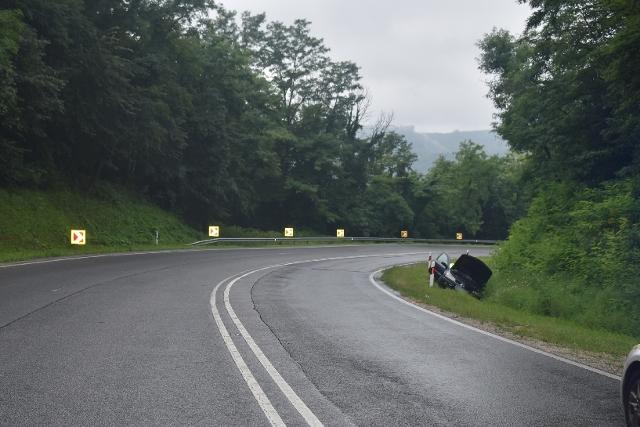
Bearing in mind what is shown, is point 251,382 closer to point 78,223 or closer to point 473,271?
point 473,271

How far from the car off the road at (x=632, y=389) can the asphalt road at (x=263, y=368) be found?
33cm

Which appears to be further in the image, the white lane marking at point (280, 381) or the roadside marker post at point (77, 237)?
the roadside marker post at point (77, 237)

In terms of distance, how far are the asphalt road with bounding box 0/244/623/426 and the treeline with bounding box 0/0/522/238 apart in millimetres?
15506

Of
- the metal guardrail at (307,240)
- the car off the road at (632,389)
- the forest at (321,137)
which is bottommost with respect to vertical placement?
the car off the road at (632,389)

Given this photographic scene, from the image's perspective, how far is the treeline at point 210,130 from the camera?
27.0 m

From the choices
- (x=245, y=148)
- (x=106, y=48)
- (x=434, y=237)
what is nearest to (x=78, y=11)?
(x=106, y=48)

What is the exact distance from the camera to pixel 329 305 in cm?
1266

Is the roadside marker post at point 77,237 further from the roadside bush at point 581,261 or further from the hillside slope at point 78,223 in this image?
the roadside bush at point 581,261

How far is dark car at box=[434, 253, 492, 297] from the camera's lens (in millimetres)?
19297

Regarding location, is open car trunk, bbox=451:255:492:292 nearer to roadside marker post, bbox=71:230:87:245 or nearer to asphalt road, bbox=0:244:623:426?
asphalt road, bbox=0:244:623:426

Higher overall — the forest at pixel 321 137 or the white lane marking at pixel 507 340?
the forest at pixel 321 137

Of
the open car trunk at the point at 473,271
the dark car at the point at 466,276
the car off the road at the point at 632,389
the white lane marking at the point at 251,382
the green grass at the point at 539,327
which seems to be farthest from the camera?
the open car trunk at the point at 473,271

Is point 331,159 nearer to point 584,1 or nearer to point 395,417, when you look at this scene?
point 584,1

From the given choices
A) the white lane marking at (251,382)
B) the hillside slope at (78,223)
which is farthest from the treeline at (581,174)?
the hillside slope at (78,223)
